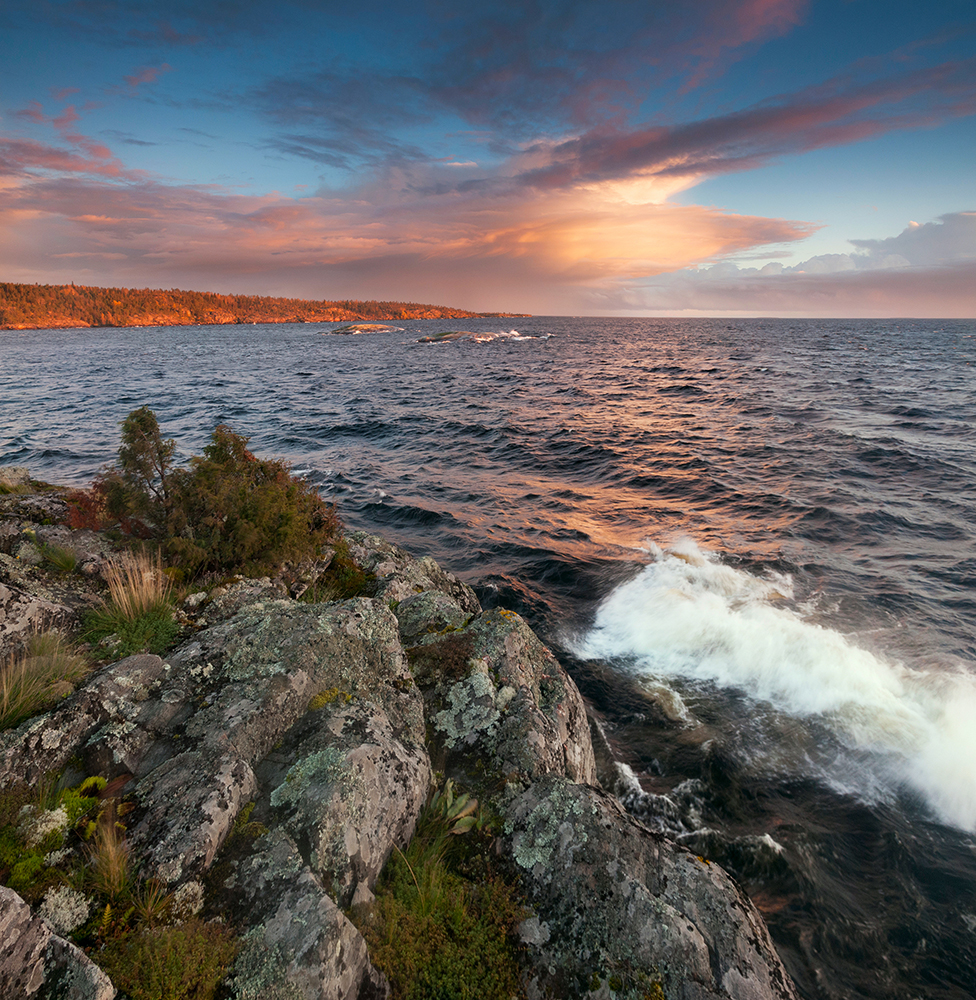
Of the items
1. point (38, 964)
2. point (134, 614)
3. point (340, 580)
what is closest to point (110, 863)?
point (38, 964)

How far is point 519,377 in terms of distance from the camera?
6106cm

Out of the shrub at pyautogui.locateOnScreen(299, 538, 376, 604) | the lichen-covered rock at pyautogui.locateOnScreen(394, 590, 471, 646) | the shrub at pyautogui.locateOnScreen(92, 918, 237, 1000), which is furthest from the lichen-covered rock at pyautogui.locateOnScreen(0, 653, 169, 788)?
the shrub at pyautogui.locateOnScreen(299, 538, 376, 604)

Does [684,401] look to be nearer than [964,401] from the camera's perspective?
No

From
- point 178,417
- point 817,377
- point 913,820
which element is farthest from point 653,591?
point 817,377

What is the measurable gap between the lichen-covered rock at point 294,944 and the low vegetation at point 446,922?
0.76 feet

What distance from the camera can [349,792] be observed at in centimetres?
441

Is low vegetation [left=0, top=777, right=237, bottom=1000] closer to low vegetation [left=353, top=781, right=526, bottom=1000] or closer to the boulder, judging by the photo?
low vegetation [left=353, top=781, right=526, bottom=1000]

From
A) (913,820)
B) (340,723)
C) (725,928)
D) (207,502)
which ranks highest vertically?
(207,502)

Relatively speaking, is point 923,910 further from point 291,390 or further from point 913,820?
point 291,390

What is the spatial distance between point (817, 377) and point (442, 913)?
63227 mm

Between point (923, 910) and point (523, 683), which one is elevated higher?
point (523, 683)

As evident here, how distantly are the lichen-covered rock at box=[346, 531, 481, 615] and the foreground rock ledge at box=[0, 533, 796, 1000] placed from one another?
9.10 ft

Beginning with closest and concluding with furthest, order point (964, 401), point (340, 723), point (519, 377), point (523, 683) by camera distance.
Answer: point (340, 723), point (523, 683), point (964, 401), point (519, 377)

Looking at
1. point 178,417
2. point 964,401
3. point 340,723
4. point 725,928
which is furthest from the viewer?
point 964,401
